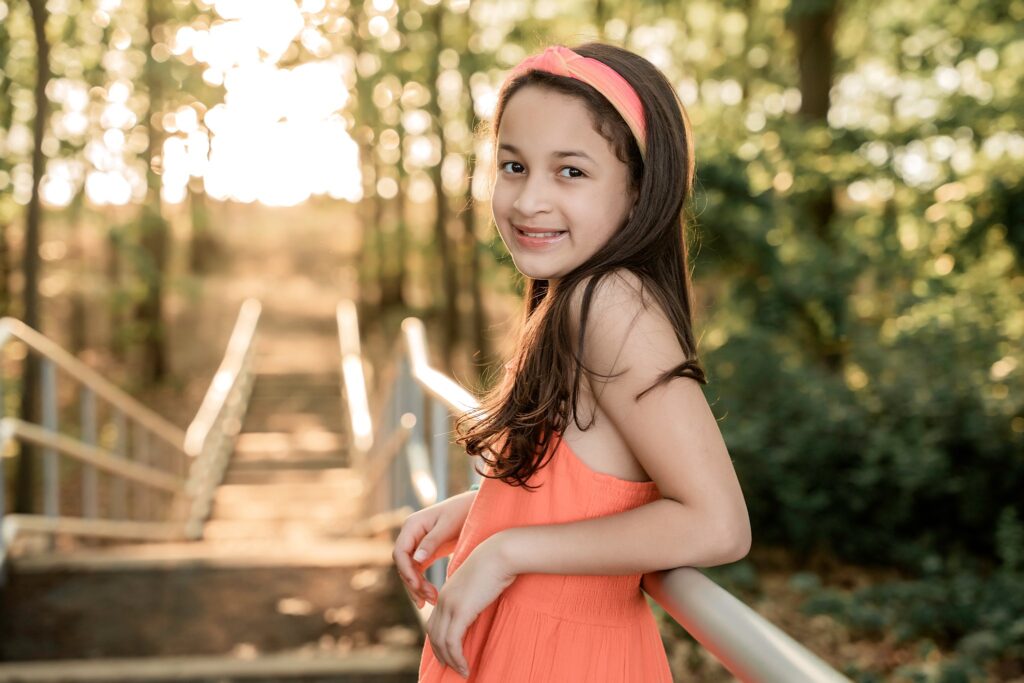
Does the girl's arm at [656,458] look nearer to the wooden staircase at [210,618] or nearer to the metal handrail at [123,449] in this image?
the wooden staircase at [210,618]

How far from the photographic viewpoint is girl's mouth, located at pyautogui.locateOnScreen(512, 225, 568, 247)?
47.7 inches

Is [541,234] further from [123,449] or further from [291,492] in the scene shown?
[291,492]

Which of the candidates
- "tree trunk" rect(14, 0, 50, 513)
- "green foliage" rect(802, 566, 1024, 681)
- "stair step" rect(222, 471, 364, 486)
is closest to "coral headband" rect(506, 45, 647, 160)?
"green foliage" rect(802, 566, 1024, 681)

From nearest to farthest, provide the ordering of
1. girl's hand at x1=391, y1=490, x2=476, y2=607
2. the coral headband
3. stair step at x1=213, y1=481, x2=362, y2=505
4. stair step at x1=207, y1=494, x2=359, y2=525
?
the coral headband < girl's hand at x1=391, y1=490, x2=476, y2=607 < stair step at x1=207, y1=494, x2=359, y2=525 < stair step at x1=213, y1=481, x2=362, y2=505

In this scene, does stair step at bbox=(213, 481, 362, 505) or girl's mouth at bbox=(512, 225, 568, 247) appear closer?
girl's mouth at bbox=(512, 225, 568, 247)

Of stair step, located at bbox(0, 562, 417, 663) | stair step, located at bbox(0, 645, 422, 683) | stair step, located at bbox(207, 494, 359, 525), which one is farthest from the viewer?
stair step, located at bbox(207, 494, 359, 525)

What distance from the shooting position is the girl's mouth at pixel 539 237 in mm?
1211

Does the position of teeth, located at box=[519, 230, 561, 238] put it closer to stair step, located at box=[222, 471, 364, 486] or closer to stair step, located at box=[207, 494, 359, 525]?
stair step, located at box=[207, 494, 359, 525]

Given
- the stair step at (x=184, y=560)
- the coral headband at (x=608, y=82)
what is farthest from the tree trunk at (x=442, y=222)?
the coral headband at (x=608, y=82)

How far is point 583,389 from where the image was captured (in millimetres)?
1148

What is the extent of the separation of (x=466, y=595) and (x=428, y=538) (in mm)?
305

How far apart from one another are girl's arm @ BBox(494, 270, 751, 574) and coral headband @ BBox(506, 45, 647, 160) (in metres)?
0.19

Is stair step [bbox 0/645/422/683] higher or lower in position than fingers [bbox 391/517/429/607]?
lower

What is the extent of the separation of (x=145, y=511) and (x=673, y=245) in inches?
322
